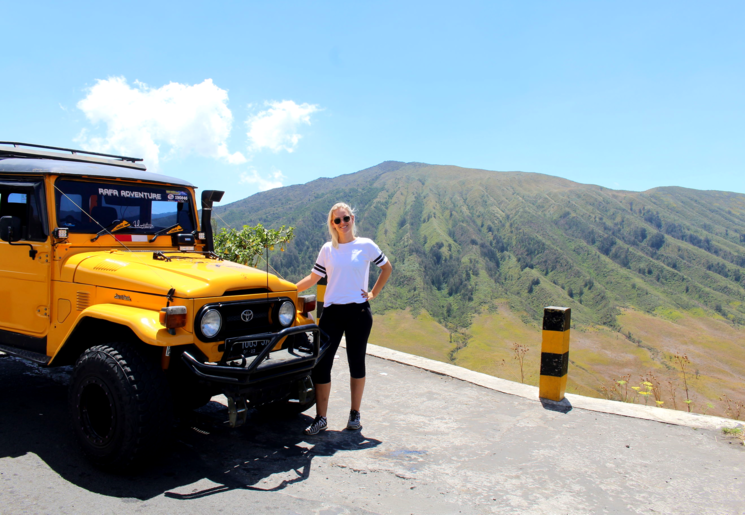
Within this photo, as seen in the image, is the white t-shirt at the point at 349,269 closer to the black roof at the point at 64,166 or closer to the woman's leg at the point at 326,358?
the woman's leg at the point at 326,358

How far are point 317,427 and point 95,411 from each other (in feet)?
5.69

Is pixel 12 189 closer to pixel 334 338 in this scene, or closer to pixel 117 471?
pixel 117 471

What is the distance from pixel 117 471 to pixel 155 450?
1.03 ft

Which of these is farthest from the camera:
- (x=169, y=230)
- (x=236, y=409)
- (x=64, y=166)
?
(x=169, y=230)

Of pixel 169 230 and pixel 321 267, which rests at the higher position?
pixel 169 230

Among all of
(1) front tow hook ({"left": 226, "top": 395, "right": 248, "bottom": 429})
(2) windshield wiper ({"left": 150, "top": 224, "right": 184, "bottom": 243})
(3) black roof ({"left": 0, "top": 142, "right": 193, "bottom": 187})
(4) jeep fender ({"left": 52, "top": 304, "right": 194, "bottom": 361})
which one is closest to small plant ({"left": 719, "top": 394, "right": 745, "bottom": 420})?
(1) front tow hook ({"left": 226, "top": 395, "right": 248, "bottom": 429})

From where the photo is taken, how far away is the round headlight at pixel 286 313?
4.12m

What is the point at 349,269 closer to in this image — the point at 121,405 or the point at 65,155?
the point at 121,405

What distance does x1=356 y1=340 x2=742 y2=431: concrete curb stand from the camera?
15.6 feet

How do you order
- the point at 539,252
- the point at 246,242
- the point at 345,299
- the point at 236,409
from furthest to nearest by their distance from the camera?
the point at 539,252 → the point at 246,242 → the point at 345,299 → the point at 236,409

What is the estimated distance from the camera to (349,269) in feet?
14.3

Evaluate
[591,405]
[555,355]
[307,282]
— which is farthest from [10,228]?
[591,405]

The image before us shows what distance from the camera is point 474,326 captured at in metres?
106

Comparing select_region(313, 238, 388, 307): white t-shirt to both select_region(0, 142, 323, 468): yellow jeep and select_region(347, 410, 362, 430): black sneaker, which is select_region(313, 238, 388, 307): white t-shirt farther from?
select_region(347, 410, 362, 430): black sneaker
